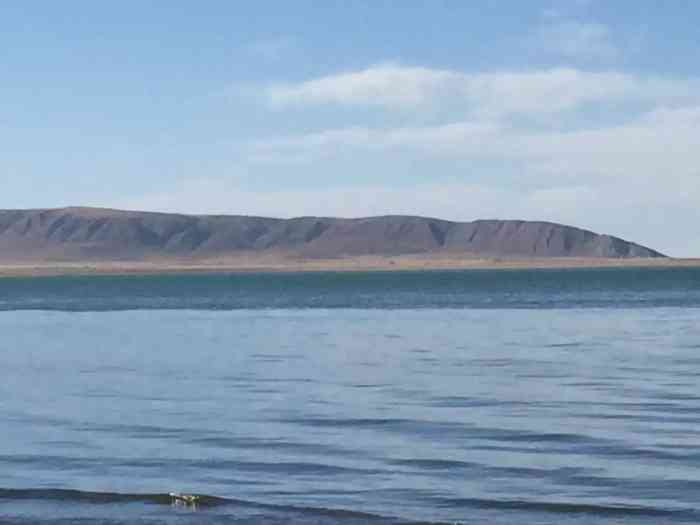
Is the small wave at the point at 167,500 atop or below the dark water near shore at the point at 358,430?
below

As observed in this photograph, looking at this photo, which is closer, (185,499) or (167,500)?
(185,499)

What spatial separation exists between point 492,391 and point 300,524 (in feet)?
45.3

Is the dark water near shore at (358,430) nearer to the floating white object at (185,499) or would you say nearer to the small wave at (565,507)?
the small wave at (565,507)

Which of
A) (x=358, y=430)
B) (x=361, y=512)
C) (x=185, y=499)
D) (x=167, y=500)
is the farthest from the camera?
(x=358, y=430)


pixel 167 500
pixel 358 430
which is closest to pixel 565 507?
pixel 167 500

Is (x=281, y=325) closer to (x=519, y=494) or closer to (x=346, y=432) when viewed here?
(x=346, y=432)

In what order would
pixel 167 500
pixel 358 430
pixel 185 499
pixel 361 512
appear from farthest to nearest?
pixel 358 430, pixel 167 500, pixel 185 499, pixel 361 512

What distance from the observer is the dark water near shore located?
727 inches

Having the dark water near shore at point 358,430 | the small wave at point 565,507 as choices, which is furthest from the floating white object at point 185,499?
the small wave at point 565,507

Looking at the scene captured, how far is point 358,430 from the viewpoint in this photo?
980 inches

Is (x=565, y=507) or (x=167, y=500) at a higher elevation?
(x=565, y=507)

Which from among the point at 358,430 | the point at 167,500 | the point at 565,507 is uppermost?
the point at 358,430

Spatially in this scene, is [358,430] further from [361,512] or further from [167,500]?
[361,512]

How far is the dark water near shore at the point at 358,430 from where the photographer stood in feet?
60.5
